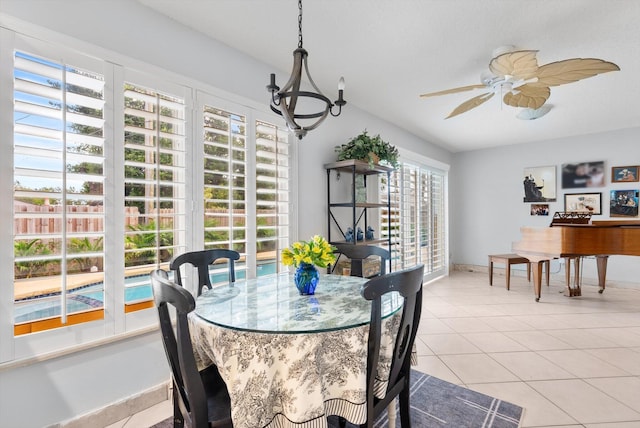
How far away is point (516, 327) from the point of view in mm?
3320

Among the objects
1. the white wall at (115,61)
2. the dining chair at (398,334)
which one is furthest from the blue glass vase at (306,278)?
the white wall at (115,61)

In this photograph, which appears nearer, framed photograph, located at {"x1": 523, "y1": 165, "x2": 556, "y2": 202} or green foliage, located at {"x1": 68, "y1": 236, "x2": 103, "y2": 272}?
green foliage, located at {"x1": 68, "y1": 236, "x2": 103, "y2": 272}

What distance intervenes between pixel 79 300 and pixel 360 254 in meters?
1.71

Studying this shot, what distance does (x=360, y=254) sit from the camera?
7.45 feet

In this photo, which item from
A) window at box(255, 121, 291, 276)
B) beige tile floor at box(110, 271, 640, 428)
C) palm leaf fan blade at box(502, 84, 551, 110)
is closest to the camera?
beige tile floor at box(110, 271, 640, 428)

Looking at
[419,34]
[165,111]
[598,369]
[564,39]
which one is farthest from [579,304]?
[165,111]

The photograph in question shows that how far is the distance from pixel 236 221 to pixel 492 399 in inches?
84.8

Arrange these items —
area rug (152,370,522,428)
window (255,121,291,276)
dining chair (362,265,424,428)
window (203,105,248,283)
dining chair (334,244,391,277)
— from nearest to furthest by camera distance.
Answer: dining chair (362,265,424,428)
area rug (152,370,522,428)
dining chair (334,244,391,277)
window (203,105,248,283)
window (255,121,291,276)

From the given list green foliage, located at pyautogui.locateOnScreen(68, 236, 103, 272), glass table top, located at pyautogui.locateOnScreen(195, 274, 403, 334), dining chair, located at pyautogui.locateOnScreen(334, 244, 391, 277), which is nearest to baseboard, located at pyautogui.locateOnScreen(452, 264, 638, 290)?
dining chair, located at pyautogui.locateOnScreen(334, 244, 391, 277)

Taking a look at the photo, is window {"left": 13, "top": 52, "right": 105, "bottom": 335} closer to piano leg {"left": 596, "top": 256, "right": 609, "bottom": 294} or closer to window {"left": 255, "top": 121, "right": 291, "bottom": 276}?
window {"left": 255, "top": 121, "right": 291, "bottom": 276}

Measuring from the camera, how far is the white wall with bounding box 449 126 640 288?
4.93 meters

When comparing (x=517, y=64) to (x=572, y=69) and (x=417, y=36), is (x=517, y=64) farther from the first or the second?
(x=417, y=36)

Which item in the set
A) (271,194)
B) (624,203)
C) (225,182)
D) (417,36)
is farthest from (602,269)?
(225,182)

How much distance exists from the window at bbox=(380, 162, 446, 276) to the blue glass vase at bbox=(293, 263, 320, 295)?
2708 mm
